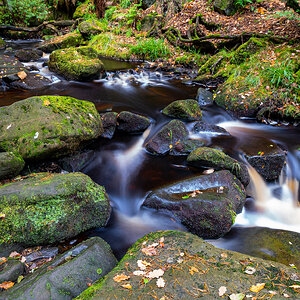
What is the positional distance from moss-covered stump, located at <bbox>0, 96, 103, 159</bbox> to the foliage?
850 cm

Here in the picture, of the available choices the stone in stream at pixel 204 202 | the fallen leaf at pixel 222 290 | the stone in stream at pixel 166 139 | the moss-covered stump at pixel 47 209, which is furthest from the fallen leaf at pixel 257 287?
the stone in stream at pixel 166 139

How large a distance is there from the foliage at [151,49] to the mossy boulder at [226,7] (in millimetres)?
3344

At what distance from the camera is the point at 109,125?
5.61 m

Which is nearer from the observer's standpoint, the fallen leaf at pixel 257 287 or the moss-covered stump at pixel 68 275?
the fallen leaf at pixel 257 287

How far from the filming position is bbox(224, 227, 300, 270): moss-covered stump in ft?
9.65

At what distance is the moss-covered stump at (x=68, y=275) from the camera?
6.57ft

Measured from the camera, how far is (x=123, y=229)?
3537mm

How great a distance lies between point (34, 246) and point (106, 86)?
694cm

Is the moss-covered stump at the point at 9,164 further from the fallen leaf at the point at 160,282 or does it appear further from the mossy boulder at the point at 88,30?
the mossy boulder at the point at 88,30

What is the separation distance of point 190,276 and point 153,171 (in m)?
2.73

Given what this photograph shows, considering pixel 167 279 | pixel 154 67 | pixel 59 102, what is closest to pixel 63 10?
pixel 154 67

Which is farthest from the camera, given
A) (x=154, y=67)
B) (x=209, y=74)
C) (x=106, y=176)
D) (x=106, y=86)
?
(x=154, y=67)

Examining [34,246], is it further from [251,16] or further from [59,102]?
[251,16]

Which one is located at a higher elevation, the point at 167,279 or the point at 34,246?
the point at 167,279
